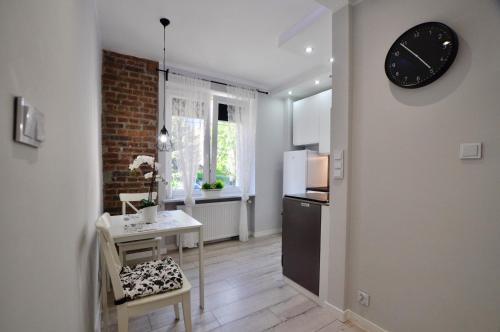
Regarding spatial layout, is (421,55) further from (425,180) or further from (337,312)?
(337,312)

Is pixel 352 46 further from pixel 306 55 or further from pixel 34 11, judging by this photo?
pixel 34 11

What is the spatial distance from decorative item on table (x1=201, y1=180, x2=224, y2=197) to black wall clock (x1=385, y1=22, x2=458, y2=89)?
2753 millimetres

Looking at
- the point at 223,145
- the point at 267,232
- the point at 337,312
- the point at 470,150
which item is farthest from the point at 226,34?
the point at 267,232

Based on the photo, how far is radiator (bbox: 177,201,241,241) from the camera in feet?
11.8

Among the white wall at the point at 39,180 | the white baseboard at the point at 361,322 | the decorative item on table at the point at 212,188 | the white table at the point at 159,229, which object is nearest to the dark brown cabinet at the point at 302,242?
the white baseboard at the point at 361,322

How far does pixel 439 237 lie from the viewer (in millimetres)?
1428

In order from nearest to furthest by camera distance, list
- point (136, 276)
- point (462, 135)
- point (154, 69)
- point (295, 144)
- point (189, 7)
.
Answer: point (462, 135), point (136, 276), point (189, 7), point (154, 69), point (295, 144)

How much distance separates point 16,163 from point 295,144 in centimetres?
420

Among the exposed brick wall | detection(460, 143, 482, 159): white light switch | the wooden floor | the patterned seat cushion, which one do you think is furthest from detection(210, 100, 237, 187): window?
detection(460, 143, 482, 159): white light switch

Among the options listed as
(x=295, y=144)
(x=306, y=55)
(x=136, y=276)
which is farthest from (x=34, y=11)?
(x=295, y=144)

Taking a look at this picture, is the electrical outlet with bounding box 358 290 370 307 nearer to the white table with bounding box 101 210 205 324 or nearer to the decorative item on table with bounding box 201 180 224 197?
the white table with bounding box 101 210 205 324

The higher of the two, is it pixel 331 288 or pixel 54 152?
pixel 54 152

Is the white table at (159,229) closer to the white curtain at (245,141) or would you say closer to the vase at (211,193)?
the vase at (211,193)

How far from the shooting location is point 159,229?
1837 mm
